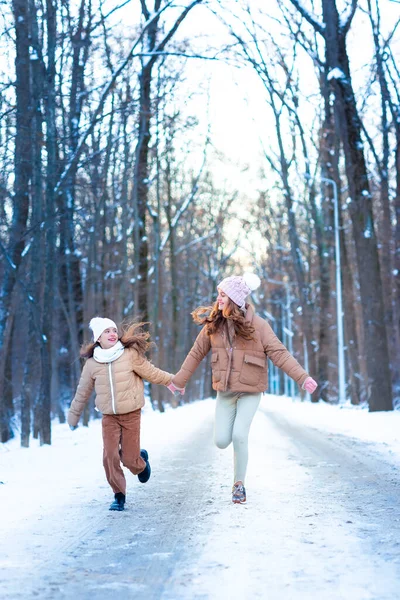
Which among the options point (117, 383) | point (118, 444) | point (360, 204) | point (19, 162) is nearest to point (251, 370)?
point (117, 383)

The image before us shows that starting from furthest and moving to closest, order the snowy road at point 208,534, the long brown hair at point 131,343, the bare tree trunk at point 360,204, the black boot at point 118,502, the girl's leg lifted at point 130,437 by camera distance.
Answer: the bare tree trunk at point 360,204 < the long brown hair at point 131,343 < the girl's leg lifted at point 130,437 < the black boot at point 118,502 < the snowy road at point 208,534

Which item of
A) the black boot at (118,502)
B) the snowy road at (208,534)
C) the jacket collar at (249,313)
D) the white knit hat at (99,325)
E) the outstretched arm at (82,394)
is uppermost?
the jacket collar at (249,313)

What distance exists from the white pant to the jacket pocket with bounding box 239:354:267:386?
18 cm

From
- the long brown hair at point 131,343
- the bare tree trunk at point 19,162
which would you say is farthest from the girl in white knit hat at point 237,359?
the bare tree trunk at point 19,162

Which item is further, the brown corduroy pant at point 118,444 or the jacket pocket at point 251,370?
the jacket pocket at point 251,370

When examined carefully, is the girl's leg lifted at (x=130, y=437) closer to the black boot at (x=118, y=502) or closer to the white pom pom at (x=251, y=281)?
the black boot at (x=118, y=502)

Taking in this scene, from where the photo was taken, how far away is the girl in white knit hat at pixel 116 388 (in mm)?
7988

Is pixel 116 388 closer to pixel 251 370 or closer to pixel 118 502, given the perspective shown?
pixel 118 502

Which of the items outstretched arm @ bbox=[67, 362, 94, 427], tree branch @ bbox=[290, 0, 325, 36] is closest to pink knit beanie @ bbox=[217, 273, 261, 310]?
outstretched arm @ bbox=[67, 362, 94, 427]

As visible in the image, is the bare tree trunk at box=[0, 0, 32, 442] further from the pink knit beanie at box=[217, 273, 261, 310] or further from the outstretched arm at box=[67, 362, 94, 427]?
the pink knit beanie at box=[217, 273, 261, 310]

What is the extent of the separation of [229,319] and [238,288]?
1.01ft

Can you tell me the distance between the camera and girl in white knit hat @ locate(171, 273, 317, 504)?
26.8 ft

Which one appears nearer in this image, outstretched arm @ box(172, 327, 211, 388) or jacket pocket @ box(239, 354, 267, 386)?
jacket pocket @ box(239, 354, 267, 386)

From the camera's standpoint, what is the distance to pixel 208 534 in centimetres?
650
